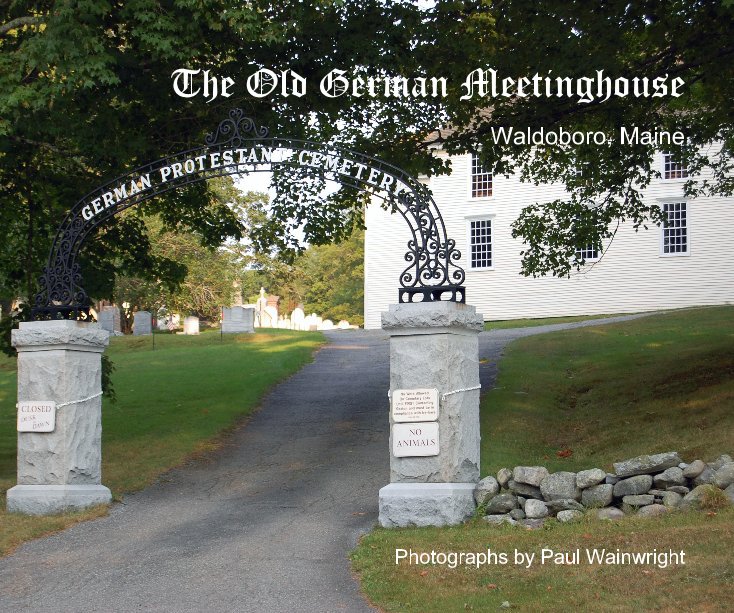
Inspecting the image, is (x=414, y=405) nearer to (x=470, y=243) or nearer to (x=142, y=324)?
(x=470, y=243)

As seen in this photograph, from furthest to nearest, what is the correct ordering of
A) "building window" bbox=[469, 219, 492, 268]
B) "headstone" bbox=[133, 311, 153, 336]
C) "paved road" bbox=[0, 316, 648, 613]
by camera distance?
"headstone" bbox=[133, 311, 153, 336] < "building window" bbox=[469, 219, 492, 268] < "paved road" bbox=[0, 316, 648, 613]

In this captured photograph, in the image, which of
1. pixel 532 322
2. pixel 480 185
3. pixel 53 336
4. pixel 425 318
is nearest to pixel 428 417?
pixel 425 318

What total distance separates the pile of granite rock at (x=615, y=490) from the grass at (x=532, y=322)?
3089cm

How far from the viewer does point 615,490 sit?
11883mm

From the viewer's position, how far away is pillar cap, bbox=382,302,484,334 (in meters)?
12.8

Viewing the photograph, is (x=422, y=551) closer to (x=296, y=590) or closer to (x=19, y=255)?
(x=296, y=590)

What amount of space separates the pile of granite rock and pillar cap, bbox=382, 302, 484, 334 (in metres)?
2.02

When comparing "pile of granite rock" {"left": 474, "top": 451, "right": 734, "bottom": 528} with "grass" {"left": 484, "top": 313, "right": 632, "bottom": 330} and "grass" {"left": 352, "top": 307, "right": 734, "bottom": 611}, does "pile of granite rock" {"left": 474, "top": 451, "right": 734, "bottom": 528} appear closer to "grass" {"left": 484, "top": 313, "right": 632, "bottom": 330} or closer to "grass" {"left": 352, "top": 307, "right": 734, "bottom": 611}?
"grass" {"left": 352, "top": 307, "right": 734, "bottom": 611}

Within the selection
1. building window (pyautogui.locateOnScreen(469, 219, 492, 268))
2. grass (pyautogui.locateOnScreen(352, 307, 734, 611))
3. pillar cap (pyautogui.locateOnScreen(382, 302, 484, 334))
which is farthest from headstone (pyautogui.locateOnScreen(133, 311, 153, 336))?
pillar cap (pyautogui.locateOnScreen(382, 302, 484, 334))

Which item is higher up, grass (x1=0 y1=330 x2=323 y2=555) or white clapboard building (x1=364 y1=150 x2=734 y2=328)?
white clapboard building (x1=364 y1=150 x2=734 y2=328)

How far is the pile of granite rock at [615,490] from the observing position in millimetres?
11523

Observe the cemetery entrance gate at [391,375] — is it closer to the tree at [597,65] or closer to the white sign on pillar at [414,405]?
the white sign on pillar at [414,405]

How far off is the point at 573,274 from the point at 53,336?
113ft

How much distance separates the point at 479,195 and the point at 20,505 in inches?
1435
